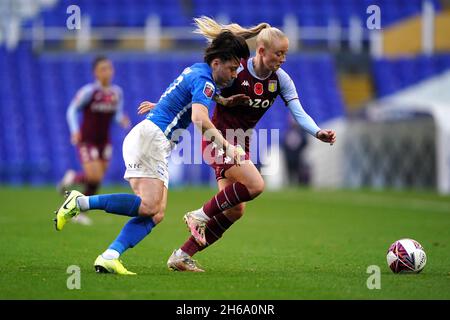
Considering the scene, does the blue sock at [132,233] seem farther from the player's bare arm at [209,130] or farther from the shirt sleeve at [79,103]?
the shirt sleeve at [79,103]

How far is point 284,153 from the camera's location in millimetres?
25750

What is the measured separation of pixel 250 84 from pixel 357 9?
23.5 meters

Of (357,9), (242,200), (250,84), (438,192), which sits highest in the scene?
(357,9)

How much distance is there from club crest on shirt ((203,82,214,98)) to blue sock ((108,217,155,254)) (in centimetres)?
120

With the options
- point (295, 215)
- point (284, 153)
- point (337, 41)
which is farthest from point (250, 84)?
point (337, 41)

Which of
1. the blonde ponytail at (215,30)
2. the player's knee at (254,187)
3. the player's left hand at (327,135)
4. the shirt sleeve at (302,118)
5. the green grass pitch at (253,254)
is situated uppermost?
the blonde ponytail at (215,30)

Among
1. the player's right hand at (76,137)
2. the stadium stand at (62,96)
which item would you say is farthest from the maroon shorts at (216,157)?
the stadium stand at (62,96)

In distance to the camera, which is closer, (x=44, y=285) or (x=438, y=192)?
(x=44, y=285)

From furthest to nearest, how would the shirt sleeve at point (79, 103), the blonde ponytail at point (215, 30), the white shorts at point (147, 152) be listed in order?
the shirt sleeve at point (79, 103) < the blonde ponytail at point (215, 30) < the white shorts at point (147, 152)

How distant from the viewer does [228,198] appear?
816 centimetres

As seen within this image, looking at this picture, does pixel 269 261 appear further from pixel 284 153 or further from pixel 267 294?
pixel 284 153

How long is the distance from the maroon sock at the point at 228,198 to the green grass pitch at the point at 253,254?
0.55 metres

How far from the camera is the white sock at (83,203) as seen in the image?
7.98m

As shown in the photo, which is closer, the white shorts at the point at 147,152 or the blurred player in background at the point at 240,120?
the white shorts at the point at 147,152
